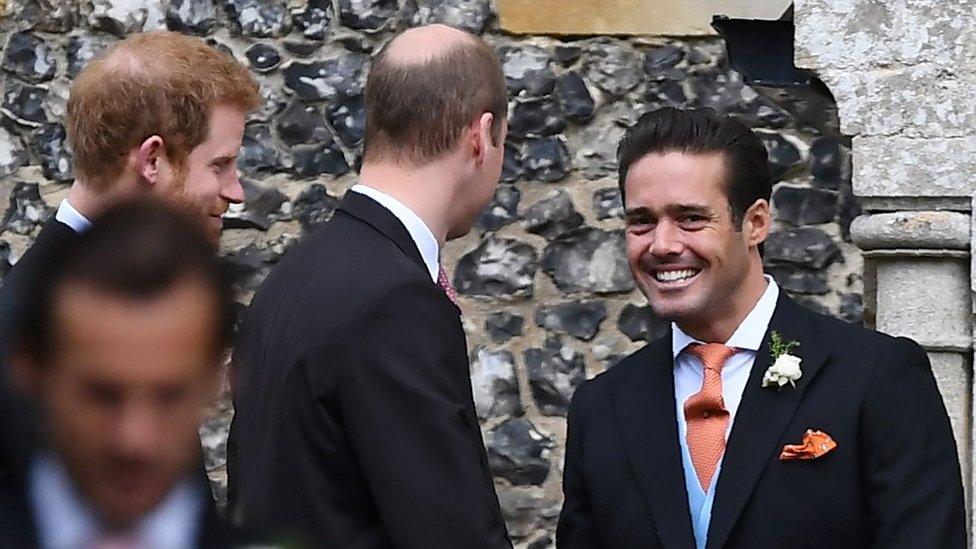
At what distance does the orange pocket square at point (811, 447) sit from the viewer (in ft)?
8.29

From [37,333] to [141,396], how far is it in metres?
0.08

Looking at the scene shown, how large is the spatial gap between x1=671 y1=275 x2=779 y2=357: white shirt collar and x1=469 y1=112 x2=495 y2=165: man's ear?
23.8 inches

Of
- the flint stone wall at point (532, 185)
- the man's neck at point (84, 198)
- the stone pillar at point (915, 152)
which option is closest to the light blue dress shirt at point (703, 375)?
the stone pillar at point (915, 152)

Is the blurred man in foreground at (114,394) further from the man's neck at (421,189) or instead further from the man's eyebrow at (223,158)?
the man's eyebrow at (223,158)

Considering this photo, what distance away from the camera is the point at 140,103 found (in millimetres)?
2465

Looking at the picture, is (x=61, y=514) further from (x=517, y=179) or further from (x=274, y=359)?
(x=517, y=179)

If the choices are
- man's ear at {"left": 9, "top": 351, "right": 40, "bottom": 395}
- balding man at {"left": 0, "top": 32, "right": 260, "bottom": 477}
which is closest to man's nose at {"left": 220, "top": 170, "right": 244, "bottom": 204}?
balding man at {"left": 0, "top": 32, "right": 260, "bottom": 477}

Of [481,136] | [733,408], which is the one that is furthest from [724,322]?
[481,136]

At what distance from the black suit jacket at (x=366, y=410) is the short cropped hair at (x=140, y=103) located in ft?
1.43

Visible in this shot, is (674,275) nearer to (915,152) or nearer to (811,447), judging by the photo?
(811,447)

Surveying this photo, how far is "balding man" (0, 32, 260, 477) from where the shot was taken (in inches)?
96.7

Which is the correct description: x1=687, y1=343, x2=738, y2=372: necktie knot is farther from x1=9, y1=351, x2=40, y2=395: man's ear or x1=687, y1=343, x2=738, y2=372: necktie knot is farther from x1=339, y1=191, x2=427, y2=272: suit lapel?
x1=9, y1=351, x2=40, y2=395: man's ear

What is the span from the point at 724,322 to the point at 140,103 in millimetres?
1012

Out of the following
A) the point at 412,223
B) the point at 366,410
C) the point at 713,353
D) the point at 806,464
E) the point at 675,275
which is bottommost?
the point at 806,464
